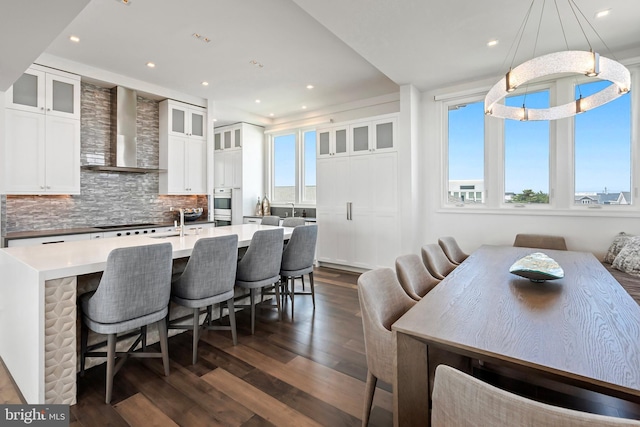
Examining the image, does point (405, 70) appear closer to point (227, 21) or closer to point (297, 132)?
point (227, 21)

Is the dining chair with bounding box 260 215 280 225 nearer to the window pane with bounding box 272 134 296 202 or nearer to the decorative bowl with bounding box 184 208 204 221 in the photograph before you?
the decorative bowl with bounding box 184 208 204 221

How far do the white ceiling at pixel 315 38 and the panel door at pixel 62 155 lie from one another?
890mm

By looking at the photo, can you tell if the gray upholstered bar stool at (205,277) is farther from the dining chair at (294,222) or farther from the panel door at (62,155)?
the panel door at (62,155)


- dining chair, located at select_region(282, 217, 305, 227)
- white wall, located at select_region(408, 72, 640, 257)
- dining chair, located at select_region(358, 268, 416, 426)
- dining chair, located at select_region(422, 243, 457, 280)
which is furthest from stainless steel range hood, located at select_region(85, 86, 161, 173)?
dining chair, located at select_region(358, 268, 416, 426)

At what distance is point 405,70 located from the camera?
13.6ft

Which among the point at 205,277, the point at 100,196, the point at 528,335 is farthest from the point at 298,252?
the point at 100,196

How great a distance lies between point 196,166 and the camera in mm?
5684

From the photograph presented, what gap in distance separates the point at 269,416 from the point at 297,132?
230 inches

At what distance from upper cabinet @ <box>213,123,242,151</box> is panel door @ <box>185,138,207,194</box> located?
47.6 inches

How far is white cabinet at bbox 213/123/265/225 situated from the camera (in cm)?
686

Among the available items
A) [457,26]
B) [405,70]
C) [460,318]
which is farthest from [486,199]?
[460,318]

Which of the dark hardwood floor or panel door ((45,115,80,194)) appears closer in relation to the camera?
the dark hardwood floor

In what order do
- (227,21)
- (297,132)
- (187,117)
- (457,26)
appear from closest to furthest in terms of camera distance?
(457,26), (227,21), (187,117), (297,132)

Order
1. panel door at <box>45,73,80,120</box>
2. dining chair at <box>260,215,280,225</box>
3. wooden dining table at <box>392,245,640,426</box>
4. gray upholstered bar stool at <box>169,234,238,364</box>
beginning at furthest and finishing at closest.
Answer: dining chair at <box>260,215,280,225</box> → panel door at <box>45,73,80,120</box> → gray upholstered bar stool at <box>169,234,238,364</box> → wooden dining table at <box>392,245,640,426</box>
